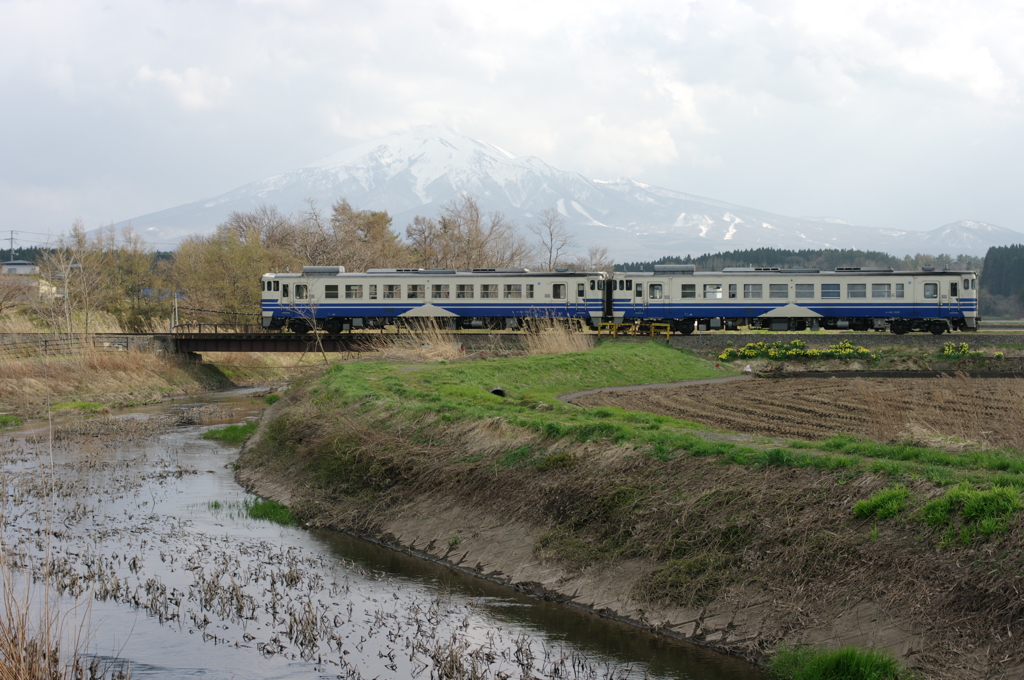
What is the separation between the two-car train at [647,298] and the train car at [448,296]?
0.06 meters

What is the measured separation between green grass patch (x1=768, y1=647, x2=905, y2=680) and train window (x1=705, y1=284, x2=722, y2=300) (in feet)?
121

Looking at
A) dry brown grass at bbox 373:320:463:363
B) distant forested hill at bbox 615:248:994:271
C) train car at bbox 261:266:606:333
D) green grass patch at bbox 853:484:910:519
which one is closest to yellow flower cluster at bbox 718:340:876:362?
train car at bbox 261:266:606:333

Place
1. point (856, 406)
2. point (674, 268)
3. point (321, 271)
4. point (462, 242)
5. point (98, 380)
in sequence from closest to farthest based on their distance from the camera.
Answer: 1. point (856, 406)
2. point (98, 380)
3. point (674, 268)
4. point (321, 271)
5. point (462, 242)

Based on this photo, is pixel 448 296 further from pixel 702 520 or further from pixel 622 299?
pixel 702 520

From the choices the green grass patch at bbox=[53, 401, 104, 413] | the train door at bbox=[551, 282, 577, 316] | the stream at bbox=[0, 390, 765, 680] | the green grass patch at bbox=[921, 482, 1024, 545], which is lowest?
the green grass patch at bbox=[53, 401, 104, 413]

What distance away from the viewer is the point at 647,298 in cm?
4488

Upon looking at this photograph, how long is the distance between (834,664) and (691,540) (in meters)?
3.12

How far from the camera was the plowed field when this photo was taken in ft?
51.4

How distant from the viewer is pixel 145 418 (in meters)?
31.4

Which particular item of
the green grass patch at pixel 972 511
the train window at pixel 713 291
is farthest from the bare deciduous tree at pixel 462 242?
the green grass patch at pixel 972 511

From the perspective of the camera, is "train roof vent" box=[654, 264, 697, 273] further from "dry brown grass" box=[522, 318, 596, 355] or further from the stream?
the stream

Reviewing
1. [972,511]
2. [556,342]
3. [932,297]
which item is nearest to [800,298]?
[932,297]

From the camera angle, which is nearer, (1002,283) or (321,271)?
(321,271)

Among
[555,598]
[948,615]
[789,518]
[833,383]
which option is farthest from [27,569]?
[833,383]
